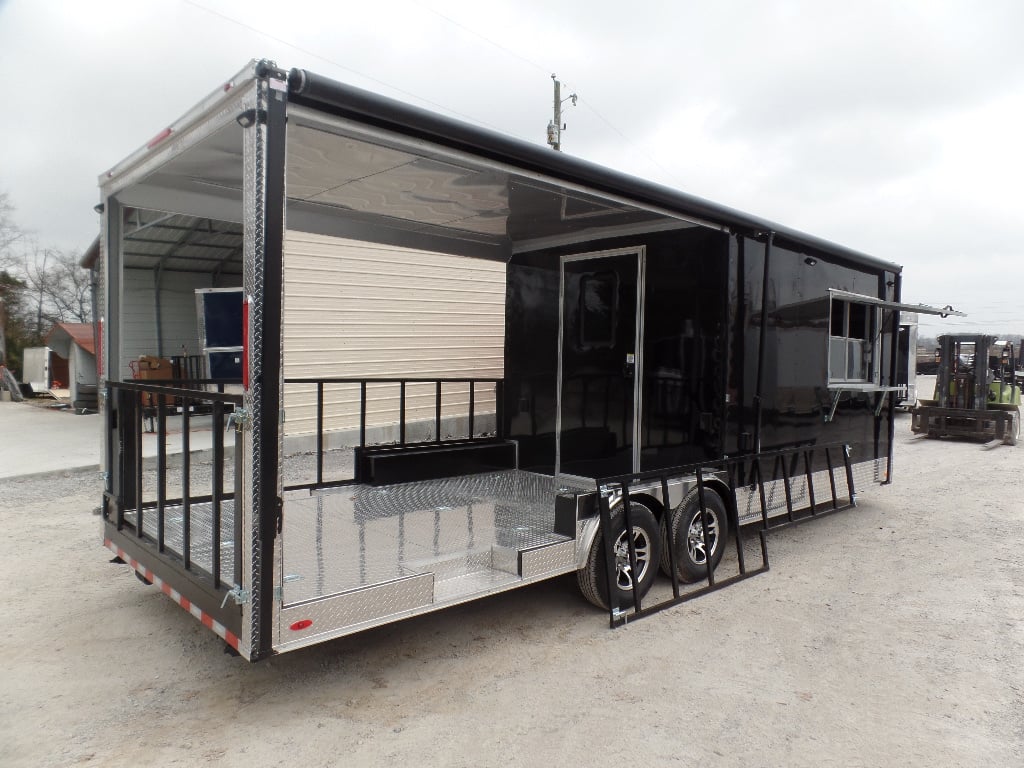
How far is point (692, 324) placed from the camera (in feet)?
17.5

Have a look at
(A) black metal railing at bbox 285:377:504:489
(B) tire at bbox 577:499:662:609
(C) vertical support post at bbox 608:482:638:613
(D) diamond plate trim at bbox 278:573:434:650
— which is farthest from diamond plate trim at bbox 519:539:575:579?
→ (A) black metal railing at bbox 285:377:504:489

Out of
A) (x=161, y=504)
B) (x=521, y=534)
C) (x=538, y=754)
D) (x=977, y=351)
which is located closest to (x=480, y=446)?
(x=521, y=534)

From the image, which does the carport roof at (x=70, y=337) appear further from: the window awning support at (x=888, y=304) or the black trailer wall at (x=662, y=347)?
A: the window awning support at (x=888, y=304)

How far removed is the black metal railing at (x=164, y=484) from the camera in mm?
3020

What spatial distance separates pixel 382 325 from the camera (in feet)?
36.7

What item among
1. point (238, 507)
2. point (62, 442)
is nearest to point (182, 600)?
point (238, 507)

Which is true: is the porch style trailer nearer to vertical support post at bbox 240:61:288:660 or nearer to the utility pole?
vertical support post at bbox 240:61:288:660

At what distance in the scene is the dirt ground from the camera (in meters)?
2.85

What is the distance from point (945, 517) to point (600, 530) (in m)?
4.99

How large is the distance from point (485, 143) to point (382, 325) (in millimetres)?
8051

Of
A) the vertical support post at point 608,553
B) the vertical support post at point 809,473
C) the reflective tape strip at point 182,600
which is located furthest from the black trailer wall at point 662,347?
the reflective tape strip at point 182,600

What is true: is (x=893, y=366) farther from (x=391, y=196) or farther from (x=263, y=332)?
(x=263, y=332)

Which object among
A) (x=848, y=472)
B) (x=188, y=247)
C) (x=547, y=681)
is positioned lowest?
(x=547, y=681)

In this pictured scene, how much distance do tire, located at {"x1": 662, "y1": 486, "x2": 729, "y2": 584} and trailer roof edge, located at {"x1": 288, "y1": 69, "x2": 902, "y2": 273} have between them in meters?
1.90
